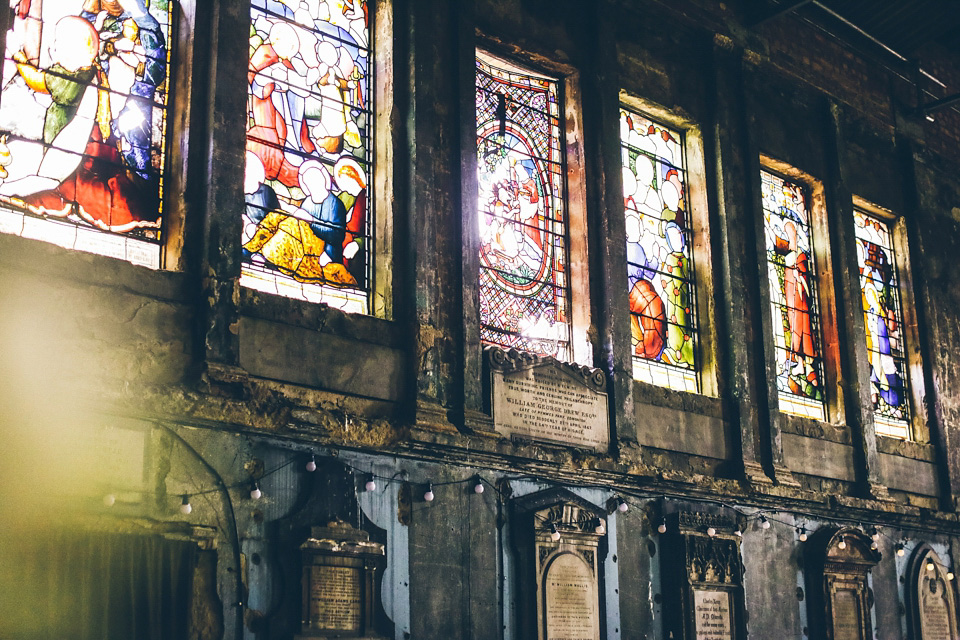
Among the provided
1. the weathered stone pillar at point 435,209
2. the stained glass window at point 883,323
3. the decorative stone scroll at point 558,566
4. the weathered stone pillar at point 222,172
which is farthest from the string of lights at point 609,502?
the stained glass window at point 883,323

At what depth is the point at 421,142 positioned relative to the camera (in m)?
9.27

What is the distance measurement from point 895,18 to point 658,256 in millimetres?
5449

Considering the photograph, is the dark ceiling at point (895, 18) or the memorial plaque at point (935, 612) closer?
the memorial plaque at point (935, 612)

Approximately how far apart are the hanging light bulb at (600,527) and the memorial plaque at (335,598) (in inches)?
99.7

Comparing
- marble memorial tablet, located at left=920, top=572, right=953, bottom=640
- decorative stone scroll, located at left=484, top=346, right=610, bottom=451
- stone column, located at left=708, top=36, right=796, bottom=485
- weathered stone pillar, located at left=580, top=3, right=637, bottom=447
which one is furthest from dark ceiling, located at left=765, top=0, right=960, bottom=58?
marble memorial tablet, located at left=920, top=572, right=953, bottom=640

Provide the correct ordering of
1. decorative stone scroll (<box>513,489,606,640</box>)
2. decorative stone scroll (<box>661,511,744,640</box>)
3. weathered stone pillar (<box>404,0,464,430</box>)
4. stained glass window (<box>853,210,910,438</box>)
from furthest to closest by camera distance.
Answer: stained glass window (<box>853,210,910,438</box>)
decorative stone scroll (<box>661,511,744,640</box>)
decorative stone scroll (<box>513,489,606,640</box>)
weathered stone pillar (<box>404,0,464,430</box>)

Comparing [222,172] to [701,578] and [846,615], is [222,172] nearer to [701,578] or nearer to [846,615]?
[701,578]

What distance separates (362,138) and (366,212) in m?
0.68

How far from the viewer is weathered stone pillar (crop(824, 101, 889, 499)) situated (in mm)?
12477

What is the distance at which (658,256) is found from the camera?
1149cm

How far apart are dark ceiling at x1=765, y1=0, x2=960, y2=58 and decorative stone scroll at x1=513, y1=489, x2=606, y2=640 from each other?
7.44 meters

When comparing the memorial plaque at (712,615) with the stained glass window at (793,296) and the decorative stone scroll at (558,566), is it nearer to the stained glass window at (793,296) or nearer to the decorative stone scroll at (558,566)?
the decorative stone scroll at (558,566)

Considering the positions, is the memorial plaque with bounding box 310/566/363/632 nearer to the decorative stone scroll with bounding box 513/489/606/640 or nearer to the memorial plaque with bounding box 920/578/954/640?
the decorative stone scroll with bounding box 513/489/606/640

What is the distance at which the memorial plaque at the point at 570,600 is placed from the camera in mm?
9055
